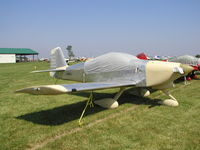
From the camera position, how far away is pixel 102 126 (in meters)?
4.52

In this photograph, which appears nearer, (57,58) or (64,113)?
(64,113)

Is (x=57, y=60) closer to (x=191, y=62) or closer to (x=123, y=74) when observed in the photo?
(x=123, y=74)

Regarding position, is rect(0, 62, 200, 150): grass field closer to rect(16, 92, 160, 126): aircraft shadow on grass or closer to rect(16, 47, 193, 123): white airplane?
rect(16, 92, 160, 126): aircraft shadow on grass

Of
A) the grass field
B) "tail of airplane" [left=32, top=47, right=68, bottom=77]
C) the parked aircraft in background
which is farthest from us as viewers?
the parked aircraft in background

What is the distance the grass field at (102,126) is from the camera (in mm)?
3648

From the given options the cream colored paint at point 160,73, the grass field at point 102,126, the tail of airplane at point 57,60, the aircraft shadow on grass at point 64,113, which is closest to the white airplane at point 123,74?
the cream colored paint at point 160,73

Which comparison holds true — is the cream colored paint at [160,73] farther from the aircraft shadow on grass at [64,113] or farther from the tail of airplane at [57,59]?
the tail of airplane at [57,59]

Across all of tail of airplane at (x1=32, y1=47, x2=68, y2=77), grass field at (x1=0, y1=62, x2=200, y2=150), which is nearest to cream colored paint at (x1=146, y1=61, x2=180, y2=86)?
grass field at (x1=0, y1=62, x2=200, y2=150)

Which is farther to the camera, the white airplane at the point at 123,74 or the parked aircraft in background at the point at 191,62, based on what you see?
the parked aircraft in background at the point at 191,62

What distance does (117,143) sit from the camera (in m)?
3.65

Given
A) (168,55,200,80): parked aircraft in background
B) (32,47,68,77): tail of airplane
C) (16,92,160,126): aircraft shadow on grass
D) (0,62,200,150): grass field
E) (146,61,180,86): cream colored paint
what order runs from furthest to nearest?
(168,55,200,80): parked aircraft in background < (32,47,68,77): tail of airplane < (146,61,180,86): cream colored paint < (16,92,160,126): aircraft shadow on grass < (0,62,200,150): grass field

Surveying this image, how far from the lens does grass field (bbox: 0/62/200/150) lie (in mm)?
3648

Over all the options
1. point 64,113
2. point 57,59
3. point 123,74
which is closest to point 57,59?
point 57,59

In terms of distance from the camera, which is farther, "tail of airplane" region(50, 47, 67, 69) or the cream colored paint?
"tail of airplane" region(50, 47, 67, 69)
